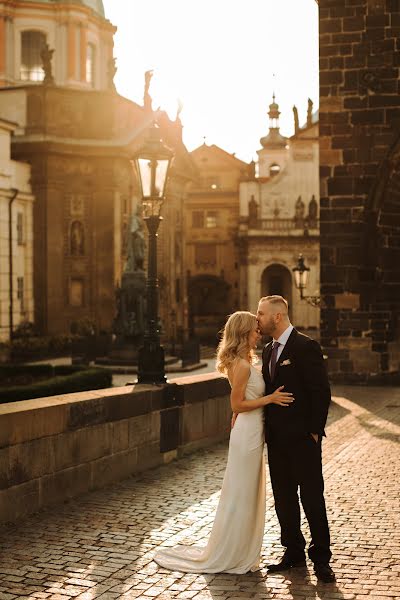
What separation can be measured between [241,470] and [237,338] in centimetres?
90

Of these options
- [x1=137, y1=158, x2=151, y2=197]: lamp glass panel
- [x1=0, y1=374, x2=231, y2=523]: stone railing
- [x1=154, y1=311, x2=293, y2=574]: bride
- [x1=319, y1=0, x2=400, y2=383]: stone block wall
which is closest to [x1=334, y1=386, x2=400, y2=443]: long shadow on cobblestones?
[x1=319, y1=0, x2=400, y2=383]: stone block wall

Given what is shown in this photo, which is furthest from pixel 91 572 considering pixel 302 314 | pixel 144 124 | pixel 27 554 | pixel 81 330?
pixel 302 314

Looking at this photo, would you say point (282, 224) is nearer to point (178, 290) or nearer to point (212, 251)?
point (212, 251)

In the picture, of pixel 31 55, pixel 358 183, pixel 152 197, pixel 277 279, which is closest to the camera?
pixel 152 197

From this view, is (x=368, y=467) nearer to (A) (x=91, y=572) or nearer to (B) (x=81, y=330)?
(A) (x=91, y=572)

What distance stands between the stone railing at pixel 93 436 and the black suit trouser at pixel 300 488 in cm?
244

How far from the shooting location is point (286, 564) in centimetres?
654

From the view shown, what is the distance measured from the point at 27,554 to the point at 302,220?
57.3 metres

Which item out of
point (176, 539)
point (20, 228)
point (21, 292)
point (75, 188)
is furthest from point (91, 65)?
point (176, 539)

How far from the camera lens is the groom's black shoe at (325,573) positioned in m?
6.27

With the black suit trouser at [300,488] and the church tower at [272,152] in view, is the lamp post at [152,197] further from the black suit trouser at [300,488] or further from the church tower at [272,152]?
the church tower at [272,152]

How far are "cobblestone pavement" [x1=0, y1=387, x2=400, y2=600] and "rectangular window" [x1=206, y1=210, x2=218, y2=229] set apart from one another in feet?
195

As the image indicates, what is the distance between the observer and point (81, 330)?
44.0 meters

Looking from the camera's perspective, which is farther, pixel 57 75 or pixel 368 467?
pixel 57 75
